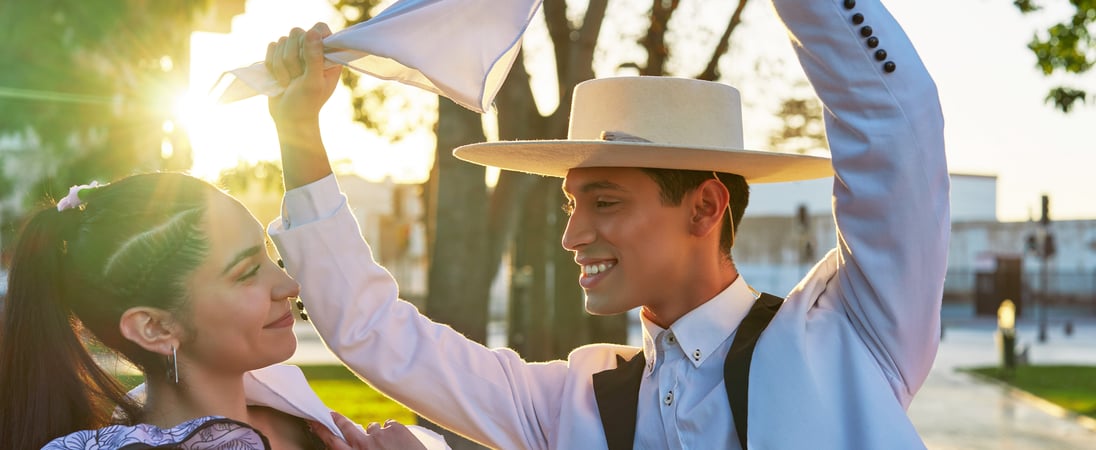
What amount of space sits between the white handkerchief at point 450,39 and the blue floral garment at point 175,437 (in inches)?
32.3

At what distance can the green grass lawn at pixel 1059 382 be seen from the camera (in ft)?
58.1

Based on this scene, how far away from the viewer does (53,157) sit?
1106 cm

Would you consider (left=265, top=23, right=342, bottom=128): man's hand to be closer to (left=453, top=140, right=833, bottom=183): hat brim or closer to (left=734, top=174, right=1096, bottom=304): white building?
(left=453, top=140, right=833, bottom=183): hat brim

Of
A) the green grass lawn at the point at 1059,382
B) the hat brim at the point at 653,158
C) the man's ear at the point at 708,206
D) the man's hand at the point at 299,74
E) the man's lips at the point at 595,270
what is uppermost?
the man's hand at the point at 299,74

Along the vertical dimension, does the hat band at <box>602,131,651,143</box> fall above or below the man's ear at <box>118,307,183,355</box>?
above

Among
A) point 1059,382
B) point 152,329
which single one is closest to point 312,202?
point 152,329

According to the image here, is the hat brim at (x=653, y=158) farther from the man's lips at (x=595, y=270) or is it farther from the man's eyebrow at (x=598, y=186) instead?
the man's lips at (x=595, y=270)

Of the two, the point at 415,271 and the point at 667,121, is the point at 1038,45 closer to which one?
the point at 667,121

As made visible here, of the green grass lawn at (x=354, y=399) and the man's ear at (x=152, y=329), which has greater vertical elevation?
the man's ear at (x=152, y=329)

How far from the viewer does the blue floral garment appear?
2.50m

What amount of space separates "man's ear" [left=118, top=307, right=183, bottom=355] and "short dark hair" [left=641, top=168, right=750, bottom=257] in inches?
47.1

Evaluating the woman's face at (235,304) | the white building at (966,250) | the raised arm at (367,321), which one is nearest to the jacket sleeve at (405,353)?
the raised arm at (367,321)

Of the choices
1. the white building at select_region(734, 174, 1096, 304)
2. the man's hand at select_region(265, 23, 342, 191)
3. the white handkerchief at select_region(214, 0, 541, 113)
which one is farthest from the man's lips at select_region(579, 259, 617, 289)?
the white building at select_region(734, 174, 1096, 304)

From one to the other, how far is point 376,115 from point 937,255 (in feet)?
50.3
